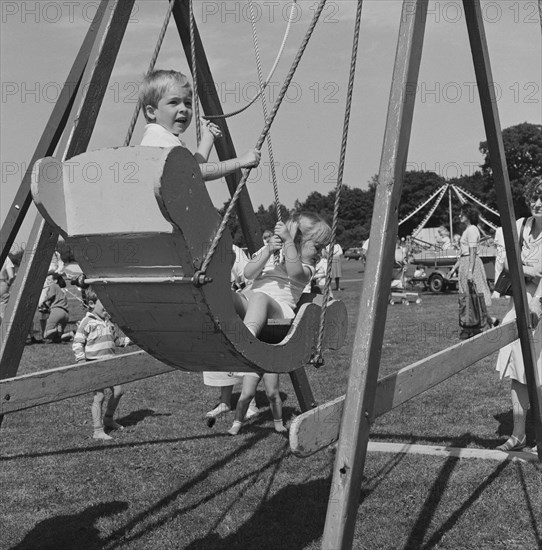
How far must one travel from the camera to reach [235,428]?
23.6 ft

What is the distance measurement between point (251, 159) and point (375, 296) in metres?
0.78

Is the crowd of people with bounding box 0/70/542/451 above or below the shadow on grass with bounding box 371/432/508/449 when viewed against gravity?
above

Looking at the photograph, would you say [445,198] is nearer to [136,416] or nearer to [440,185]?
[440,185]

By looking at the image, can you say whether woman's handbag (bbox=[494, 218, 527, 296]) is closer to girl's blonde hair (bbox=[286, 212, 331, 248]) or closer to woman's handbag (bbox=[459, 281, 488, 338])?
girl's blonde hair (bbox=[286, 212, 331, 248])

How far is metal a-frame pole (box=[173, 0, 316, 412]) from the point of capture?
5.07 meters

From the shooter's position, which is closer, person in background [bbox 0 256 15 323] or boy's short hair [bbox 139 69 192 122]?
boy's short hair [bbox 139 69 192 122]

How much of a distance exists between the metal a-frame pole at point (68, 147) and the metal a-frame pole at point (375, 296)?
1702mm

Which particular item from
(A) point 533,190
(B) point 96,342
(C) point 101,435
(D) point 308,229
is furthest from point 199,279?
(C) point 101,435

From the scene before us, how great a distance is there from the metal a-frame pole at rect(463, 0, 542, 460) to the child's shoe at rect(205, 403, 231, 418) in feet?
11.2

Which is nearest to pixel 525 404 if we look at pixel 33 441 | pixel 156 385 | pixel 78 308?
pixel 33 441

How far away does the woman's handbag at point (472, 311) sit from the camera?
1277 cm

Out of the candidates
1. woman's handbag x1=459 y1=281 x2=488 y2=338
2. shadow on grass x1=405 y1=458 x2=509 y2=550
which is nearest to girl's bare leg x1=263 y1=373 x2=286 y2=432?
shadow on grass x1=405 y1=458 x2=509 y2=550

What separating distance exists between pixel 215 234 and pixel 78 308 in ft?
69.5

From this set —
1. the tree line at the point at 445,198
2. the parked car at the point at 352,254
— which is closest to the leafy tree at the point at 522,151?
the tree line at the point at 445,198
